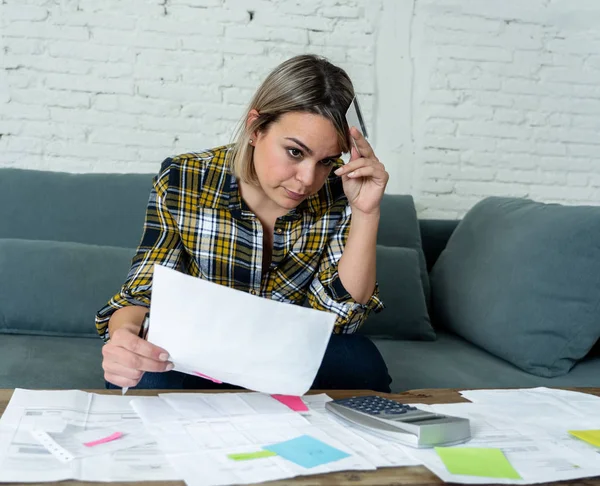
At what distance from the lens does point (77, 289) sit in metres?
1.90

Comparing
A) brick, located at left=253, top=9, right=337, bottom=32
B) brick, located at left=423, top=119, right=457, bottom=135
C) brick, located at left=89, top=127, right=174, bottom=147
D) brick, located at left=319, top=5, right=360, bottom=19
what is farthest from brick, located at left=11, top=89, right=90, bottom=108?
brick, located at left=423, top=119, right=457, bottom=135

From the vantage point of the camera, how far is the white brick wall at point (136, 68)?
243cm

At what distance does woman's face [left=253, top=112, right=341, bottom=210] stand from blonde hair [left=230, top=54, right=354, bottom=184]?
0.02m

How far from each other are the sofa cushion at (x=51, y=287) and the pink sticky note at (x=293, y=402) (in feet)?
3.16

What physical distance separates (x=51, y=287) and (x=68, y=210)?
11.5 inches

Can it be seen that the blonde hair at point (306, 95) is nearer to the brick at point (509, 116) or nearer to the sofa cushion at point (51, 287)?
the sofa cushion at point (51, 287)

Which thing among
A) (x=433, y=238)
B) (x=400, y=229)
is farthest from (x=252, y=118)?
(x=433, y=238)

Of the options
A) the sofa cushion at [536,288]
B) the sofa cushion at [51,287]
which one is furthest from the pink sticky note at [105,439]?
the sofa cushion at [536,288]

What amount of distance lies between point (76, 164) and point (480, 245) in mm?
1404

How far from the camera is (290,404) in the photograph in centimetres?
103

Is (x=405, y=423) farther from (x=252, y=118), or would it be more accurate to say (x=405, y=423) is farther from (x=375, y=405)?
(x=252, y=118)

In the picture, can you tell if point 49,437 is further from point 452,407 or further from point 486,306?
point 486,306

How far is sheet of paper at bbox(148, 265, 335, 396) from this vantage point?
3.01 feet

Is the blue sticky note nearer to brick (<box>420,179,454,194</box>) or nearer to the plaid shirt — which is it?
the plaid shirt
